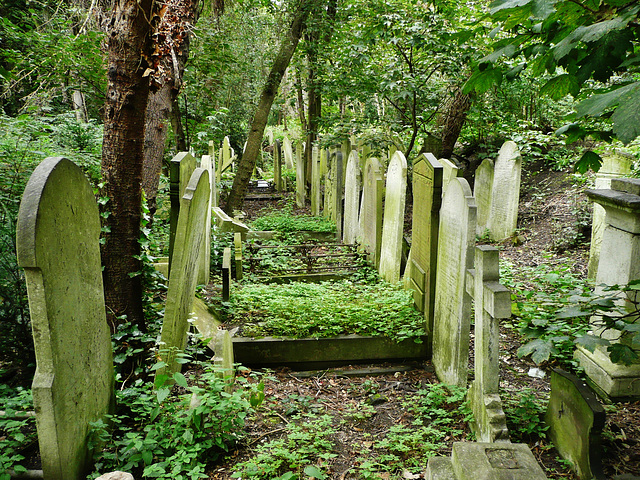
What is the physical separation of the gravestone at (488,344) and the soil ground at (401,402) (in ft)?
0.74

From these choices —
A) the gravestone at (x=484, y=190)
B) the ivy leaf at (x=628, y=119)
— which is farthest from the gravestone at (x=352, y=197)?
the ivy leaf at (x=628, y=119)

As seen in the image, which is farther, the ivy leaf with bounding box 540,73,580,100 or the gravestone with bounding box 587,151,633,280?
the gravestone with bounding box 587,151,633,280

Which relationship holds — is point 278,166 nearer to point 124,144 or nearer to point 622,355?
point 124,144

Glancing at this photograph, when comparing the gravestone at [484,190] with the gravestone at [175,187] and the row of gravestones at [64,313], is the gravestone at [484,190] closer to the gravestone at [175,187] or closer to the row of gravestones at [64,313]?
the gravestone at [175,187]

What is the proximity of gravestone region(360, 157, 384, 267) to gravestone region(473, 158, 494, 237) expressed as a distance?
274 centimetres

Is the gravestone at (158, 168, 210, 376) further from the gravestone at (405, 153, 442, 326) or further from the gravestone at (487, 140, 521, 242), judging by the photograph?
the gravestone at (487, 140, 521, 242)

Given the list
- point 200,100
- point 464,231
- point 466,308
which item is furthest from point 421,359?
point 200,100

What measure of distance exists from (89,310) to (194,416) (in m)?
0.88

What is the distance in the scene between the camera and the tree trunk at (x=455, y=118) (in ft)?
31.6

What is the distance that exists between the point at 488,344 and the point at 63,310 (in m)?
2.56

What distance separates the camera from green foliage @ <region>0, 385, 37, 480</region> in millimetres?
2301

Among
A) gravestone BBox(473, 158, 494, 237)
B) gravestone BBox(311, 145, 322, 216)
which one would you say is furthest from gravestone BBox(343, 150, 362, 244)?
gravestone BBox(311, 145, 322, 216)

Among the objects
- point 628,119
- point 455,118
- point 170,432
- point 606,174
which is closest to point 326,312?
point 170,432

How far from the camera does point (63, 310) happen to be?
92.4 inches
